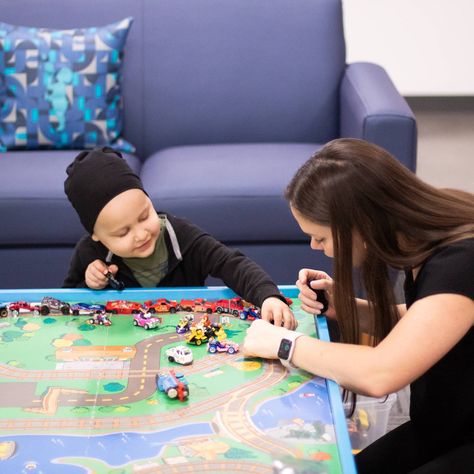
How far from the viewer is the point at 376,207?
142 centimetres

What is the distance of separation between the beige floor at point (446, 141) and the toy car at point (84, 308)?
2.56 meters

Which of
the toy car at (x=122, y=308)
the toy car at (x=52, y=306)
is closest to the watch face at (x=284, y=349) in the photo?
the toy car at (x=122, y=308)

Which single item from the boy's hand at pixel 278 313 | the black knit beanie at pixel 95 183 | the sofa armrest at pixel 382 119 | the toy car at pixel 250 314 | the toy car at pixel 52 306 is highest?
the black knit beanie at pixel 95 183

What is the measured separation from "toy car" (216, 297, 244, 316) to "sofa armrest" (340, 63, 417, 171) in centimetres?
111

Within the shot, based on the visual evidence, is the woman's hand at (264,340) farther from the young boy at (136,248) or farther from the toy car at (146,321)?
the toy car at (146,321)

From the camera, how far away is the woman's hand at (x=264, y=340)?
1.49m

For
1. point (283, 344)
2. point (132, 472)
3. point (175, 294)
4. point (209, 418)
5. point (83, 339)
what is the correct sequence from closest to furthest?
point (132, 472) → point (209, 418) → point (283, 344) → point (83, 339) → point (175, 294)

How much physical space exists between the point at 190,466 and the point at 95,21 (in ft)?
7.39

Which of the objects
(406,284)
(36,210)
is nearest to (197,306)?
(406,284)

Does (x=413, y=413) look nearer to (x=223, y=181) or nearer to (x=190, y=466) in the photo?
(x=190, y=466)

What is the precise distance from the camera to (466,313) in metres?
1.36

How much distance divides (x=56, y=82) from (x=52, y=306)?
145 centimetres

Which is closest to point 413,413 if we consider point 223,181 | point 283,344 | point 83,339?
point 283,344

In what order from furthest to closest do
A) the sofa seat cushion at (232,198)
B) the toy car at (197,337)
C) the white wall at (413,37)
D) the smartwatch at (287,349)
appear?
the white wall at (413,37), the sofa seat cushion at (232,198), the toy car at (197,337), the smartwatch at (287,349)
